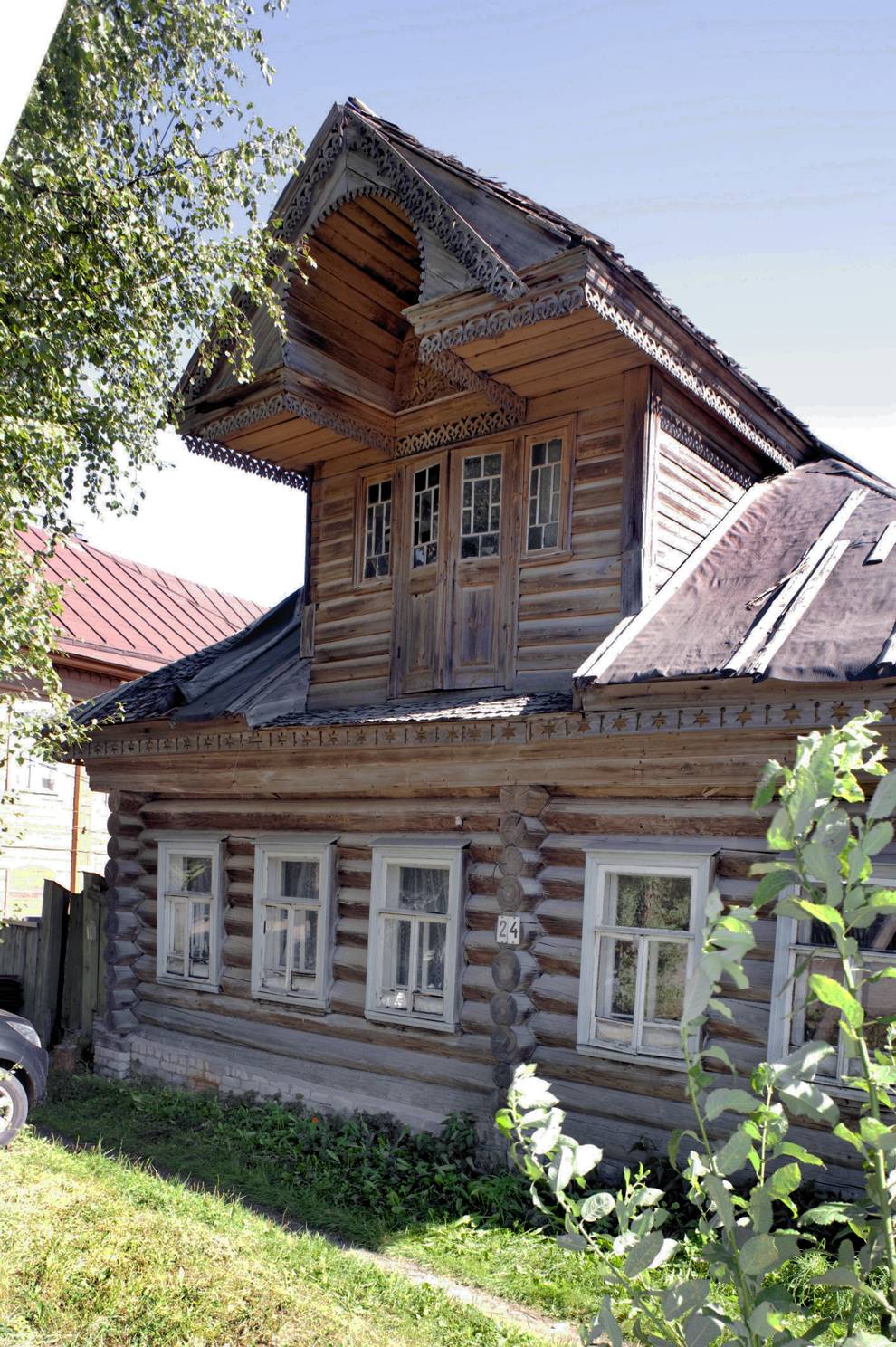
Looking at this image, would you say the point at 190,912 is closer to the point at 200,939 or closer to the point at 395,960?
the point at 200,939

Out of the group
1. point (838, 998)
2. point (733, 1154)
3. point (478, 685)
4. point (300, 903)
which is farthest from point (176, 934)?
point (838, 998)

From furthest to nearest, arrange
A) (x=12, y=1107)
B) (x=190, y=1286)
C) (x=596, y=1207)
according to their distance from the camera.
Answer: (x=12, y=1107) → (x=190, y=1286) → (x=596, y=1207)

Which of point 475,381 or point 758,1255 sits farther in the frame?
point 475,381

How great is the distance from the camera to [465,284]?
851cm

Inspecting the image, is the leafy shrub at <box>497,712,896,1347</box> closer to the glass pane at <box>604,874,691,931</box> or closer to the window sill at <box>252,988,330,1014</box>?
the glass pane at <box>604,874,691,931</box>

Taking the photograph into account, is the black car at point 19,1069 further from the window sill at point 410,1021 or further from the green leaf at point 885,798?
the green leaf at point 885,798

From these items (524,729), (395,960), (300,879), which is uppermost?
(524,729)

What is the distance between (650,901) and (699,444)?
4.24 metres

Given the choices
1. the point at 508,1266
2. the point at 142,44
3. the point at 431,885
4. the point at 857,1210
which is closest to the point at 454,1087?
the point at 431,885

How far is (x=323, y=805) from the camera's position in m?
10.6

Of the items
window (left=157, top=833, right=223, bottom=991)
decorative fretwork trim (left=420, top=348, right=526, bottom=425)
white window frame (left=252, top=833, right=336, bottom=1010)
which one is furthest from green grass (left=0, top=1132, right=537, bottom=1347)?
decorative fretwork trim (left=420, top=348, right=526, bottom=425)

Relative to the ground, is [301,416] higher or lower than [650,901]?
higher

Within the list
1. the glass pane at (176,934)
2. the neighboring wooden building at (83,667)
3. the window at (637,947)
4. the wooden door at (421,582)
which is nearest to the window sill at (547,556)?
the wooden door at (421,582)

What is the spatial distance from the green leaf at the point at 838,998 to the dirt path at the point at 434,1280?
4.86 meters
